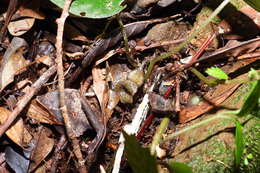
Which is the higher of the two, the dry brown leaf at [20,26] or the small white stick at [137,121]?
the dry brown leaf at [20,26]

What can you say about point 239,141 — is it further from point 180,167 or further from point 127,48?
point 127,48

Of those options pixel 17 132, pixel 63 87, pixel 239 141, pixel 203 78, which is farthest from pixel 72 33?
pixel 239 141

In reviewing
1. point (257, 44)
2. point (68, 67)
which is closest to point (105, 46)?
point (68, 67)

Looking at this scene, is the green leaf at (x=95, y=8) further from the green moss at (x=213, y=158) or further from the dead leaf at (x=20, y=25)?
the green moss at (x=213, y=158)

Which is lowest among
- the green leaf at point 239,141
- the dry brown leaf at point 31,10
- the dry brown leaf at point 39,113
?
the green leaf at point 239,141

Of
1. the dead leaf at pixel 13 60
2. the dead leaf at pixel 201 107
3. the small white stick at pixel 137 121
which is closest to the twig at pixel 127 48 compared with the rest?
the small white stick at pixel 137 121

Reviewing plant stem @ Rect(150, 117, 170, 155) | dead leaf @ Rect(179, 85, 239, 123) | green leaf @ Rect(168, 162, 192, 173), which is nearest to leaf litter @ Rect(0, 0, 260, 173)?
dead leaf @ Rect(179, 85, 239, 123)

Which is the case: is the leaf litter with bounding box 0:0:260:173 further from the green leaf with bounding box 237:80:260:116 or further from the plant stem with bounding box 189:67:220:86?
the green leaf with bounding box 237:80:260:116
